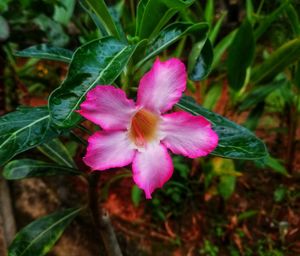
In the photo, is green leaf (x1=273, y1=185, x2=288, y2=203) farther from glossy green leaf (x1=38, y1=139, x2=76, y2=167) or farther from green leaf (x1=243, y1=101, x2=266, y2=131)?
glossy green leaf (x1=38, y1=139, x2=76, y2=167)

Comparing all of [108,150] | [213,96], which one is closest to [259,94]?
[213,96]

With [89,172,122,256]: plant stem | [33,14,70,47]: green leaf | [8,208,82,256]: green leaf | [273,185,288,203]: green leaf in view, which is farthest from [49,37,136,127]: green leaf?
[273,185,288,203]: green leaf

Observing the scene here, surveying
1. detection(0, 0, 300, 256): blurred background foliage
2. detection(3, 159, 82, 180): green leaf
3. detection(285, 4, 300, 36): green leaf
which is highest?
detection(3, 159, 82, 180): green leaf

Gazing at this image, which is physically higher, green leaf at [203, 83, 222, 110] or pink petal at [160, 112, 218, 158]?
pink petal at [160, 112, 218, 158]

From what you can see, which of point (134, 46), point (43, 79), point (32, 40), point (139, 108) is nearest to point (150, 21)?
point (134, 46)

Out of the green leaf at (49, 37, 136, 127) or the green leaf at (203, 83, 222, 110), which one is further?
the green leaf at (203, 83, 222, 110)

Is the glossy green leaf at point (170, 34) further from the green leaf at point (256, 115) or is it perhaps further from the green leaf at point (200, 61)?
the green leaf at point (256, 115)

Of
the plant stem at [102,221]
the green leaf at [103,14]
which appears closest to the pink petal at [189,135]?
the green leaf at [103,14]
